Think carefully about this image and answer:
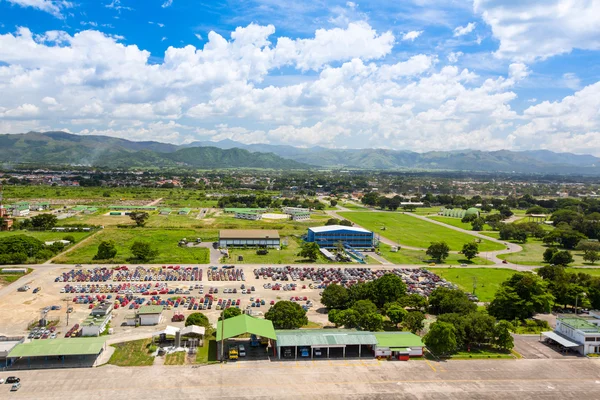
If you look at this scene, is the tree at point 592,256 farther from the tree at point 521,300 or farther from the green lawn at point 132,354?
the green lawn at point 132,354

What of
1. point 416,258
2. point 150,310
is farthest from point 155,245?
point 416,258

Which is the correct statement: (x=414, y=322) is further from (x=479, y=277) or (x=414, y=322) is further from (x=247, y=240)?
(x=247, y=240)

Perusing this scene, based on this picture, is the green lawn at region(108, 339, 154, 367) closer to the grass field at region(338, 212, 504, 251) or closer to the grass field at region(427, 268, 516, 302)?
the grass field at region(427, 268, 516, 302)

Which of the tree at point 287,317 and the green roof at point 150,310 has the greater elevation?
the tree at point 287,317

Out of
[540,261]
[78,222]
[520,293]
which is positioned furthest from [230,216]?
[520,293]

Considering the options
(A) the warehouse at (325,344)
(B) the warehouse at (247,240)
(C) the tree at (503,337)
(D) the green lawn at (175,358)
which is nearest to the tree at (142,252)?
(B) the warehouse at (247,240)

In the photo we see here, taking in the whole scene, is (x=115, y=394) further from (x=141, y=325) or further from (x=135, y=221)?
(x=135, y=221)
